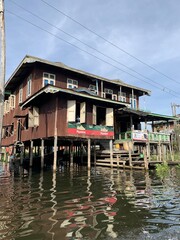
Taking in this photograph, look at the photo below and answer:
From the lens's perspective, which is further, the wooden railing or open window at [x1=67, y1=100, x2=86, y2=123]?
the wooden railing

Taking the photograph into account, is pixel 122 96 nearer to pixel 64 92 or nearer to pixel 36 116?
pixel 36 116

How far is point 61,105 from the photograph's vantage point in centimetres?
1667

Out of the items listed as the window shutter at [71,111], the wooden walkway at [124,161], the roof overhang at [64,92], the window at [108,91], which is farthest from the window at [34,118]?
the window at [108,91]

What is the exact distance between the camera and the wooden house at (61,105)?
1656 cm

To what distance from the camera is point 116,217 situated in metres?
5.38

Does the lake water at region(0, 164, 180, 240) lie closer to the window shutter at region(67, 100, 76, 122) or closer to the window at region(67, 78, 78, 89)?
the window shutter at region(67, 100, 76, 122)

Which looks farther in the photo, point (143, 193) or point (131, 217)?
point (143, 193)

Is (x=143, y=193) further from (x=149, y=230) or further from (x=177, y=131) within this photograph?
(x=177, y=131)

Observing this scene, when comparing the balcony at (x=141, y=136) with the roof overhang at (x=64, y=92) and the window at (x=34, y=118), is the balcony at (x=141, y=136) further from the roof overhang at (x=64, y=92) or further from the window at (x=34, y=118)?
the window at (x=34, y=118)

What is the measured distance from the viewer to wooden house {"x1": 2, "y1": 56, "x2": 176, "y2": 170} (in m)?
16.6

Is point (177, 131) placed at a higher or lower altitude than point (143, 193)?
higher

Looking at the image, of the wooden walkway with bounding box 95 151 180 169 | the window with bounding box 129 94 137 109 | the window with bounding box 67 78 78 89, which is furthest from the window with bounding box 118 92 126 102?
the wooden walkway with bounding box 95 151 180 169

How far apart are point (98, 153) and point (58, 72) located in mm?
8140

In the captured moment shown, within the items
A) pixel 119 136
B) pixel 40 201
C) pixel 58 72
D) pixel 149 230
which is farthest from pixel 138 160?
pixel 149 230
